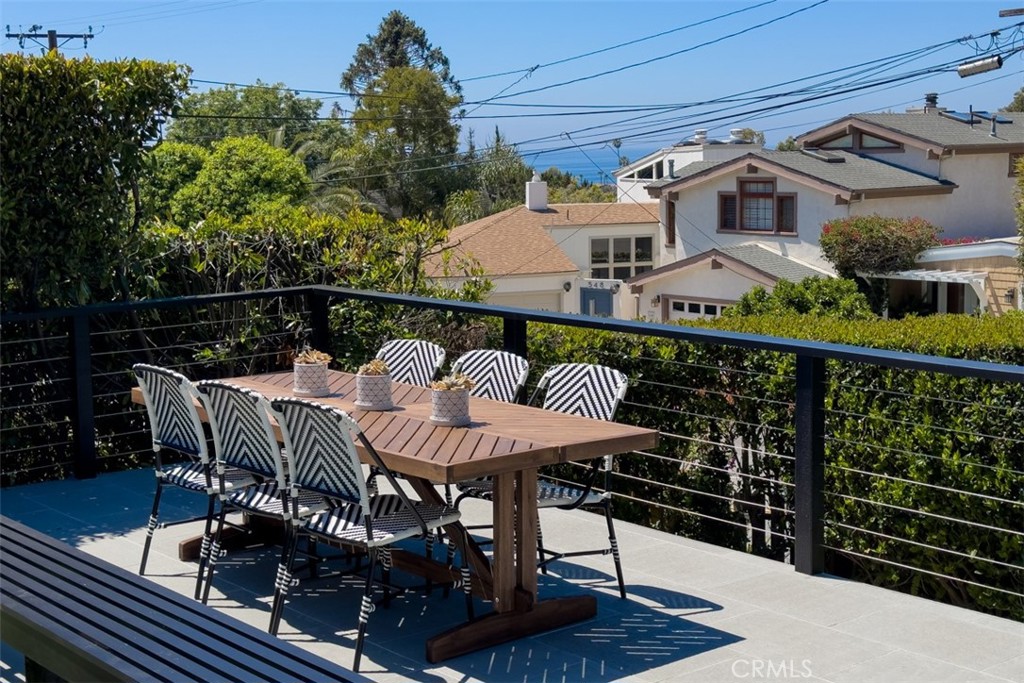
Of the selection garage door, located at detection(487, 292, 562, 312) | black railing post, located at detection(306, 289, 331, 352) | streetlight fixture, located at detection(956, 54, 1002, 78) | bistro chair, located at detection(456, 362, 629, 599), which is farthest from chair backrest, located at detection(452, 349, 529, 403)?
garage door, located at detection(487, 292, 562, 312)

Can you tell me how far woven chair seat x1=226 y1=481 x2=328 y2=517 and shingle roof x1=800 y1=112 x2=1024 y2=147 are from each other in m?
32.7

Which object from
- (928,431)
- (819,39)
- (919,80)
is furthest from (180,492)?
(819,39)

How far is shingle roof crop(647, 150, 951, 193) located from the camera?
108 ft

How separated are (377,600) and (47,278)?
3484 millimetres

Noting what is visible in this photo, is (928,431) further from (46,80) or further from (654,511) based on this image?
(46,80)

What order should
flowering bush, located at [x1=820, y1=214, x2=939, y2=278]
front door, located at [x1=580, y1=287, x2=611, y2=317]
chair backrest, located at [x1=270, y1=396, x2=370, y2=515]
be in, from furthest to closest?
front door, located at [x1=580, y1=287, x2=611, y2=317] → flowering bush, located at [x1=820, y1=214, x2=939, y2=278] → chair backrest, located at [x1=270, y1=396, x2=370, y2=515]

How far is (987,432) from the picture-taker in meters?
6.59

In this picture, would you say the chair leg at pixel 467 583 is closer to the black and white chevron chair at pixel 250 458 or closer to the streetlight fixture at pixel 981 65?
the black and white chevron chair at pixel 250 458

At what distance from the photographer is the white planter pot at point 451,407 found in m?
5.01

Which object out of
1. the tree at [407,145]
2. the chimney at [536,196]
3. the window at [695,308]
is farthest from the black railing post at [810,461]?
the tree at [407,145]

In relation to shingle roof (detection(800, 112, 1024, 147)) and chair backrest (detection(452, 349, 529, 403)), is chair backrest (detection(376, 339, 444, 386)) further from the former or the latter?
shingle roof (detection(800, 112, 1024, 147))

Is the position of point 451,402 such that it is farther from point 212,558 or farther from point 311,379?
point 212,558

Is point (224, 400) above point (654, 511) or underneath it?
above

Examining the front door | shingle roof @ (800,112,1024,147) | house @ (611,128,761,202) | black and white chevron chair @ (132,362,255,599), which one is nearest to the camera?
black and white chevron chair @ (132,362,255,599)
